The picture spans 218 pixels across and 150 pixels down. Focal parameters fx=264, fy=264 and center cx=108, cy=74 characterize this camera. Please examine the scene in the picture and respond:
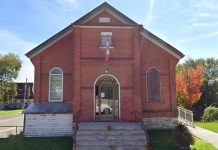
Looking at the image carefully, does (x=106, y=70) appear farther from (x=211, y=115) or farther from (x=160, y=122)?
(x=211, y=115)

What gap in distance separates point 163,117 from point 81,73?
665 cm

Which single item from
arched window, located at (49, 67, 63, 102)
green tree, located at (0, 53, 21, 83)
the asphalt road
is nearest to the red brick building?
arched window, located at (49, 67, 63, 102)

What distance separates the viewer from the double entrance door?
18.0 metres

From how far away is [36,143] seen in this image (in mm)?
15430

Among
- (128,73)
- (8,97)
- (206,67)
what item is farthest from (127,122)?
(8,97)

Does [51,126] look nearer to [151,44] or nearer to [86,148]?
[86,148]

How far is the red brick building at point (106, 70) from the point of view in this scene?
57.2 feet

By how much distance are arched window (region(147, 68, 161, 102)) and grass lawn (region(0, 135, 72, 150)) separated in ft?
21.7

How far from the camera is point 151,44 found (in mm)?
19734

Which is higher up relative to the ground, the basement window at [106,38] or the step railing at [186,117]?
the basement window at [106,38]

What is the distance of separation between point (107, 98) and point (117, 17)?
572 centimetres

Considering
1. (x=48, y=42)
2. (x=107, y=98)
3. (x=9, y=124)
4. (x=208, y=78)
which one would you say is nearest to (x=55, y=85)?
(x=48, y=42)

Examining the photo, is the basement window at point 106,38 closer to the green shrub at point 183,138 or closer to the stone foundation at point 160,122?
the stone foundation at point 160,122

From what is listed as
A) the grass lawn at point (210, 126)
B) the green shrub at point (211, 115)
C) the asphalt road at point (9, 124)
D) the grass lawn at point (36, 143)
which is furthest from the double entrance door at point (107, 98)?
the green shrub at point (211, 115)
